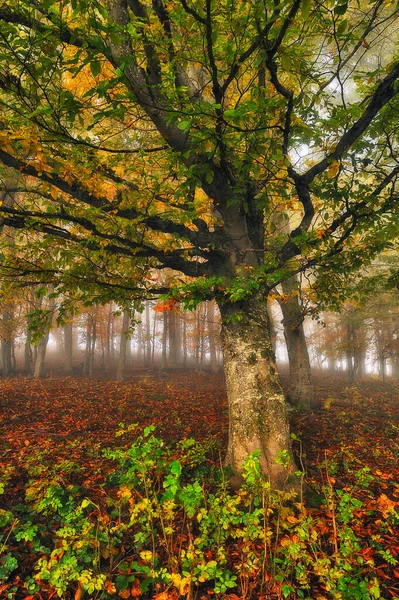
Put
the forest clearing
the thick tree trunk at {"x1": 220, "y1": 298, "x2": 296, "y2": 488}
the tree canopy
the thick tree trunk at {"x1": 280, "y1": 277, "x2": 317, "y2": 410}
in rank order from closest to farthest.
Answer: the forest clearing, the tree canopy, the thick tree trunk at {"x1": 220, "y1": 298, "x2": 296, "y2": 488}, the thick tree trunk at {"x1": 280, "y1": 277, "x2": 317, "y2": 410}

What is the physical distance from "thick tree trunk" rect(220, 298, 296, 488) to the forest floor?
500mm

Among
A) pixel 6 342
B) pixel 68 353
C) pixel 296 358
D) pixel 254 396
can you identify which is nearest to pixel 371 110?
pixel 254 396

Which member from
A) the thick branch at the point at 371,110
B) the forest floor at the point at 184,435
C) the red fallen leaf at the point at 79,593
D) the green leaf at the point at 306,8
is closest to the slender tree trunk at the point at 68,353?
the forest floor at the point at 184,435

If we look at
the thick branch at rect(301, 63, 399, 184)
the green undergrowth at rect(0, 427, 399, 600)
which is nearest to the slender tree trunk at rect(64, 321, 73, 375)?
the green undergrowth at rect(0, 427, 399, 600)

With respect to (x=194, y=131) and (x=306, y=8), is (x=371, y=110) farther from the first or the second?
(x=194, y=131)

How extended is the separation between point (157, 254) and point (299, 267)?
2.44 meters

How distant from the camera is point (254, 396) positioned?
4234 millimetres

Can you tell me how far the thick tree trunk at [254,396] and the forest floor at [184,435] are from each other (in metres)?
0.50

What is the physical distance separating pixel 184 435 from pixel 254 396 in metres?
2.82

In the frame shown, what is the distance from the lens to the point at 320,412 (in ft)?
28.8

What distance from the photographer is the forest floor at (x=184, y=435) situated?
11.4 ft

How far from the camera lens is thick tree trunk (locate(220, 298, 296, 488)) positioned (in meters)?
4.14

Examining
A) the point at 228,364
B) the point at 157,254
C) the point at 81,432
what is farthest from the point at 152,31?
the point at 81,432

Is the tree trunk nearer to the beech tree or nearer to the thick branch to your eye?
the beech tree
